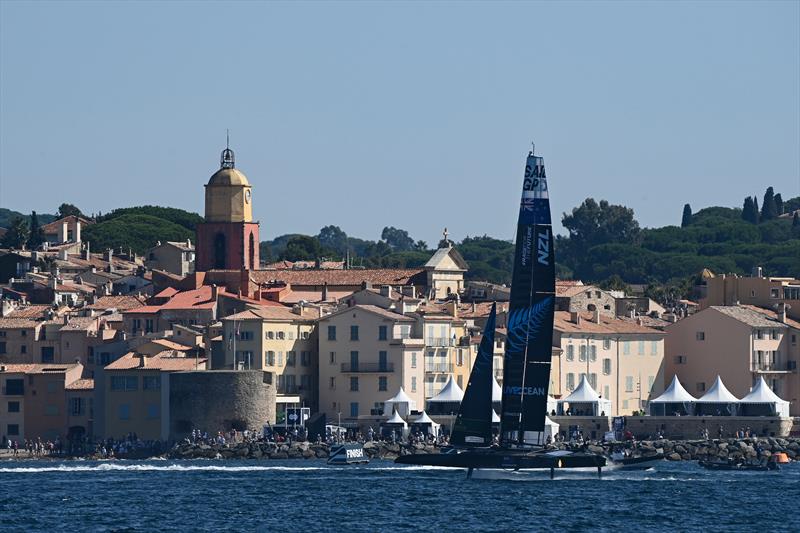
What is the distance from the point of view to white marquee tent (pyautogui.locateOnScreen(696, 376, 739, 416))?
10481cm

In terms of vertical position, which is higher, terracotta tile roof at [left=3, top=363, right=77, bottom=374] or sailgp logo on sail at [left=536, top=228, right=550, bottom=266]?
sailgp logo on sail at [left=536, top=228, right=550, bottom=266]

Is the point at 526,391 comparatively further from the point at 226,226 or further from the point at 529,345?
the point at 226,226

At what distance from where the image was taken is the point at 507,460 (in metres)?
76.4

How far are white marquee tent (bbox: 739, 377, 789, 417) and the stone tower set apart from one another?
36.3 m

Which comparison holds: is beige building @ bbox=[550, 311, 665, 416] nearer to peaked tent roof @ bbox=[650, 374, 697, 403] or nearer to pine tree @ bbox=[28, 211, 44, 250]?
peaked tent roof @ bbox=[650, 374, 697, 403]

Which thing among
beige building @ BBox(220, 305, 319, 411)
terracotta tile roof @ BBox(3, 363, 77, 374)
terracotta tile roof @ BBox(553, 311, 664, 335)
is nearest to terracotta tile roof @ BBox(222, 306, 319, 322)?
beige building @ BBox(220, 305, 319, 411)

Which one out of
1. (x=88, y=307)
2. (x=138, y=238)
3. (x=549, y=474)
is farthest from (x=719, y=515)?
(x=138, y=238)

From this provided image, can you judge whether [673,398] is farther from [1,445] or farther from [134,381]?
[1,445]

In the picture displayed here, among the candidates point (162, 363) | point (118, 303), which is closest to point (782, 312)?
point (162, 363)

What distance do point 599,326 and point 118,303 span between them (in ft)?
89.4

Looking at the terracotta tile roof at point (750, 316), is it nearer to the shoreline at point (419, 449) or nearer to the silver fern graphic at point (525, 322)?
the shoreline at point (419, 449)

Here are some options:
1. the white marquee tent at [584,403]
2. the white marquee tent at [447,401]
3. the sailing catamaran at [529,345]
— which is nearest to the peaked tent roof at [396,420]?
the white marquee tent at [447,401]

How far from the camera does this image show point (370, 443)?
329ft

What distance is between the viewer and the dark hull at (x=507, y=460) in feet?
249
